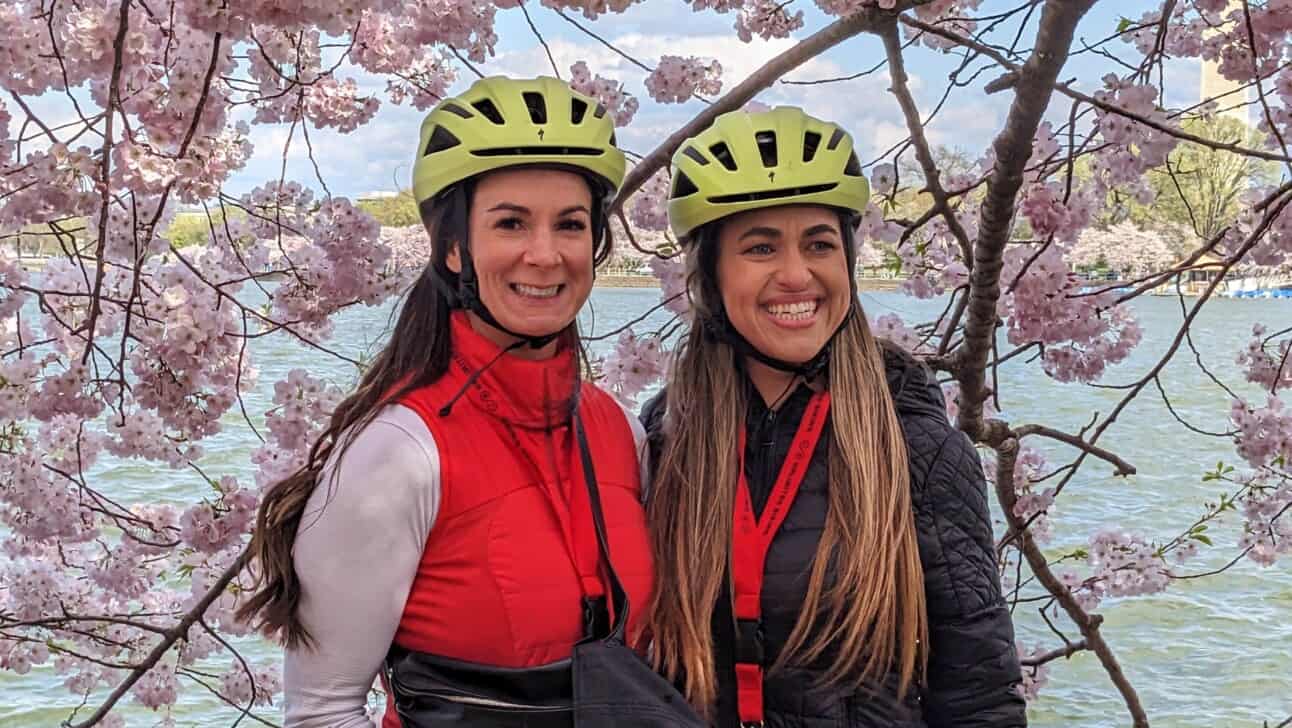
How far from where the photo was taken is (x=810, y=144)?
239cm

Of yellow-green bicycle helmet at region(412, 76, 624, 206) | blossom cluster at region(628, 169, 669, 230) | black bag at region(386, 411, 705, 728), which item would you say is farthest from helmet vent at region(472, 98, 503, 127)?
blossom cluster at region(628, 169, 669, 230)

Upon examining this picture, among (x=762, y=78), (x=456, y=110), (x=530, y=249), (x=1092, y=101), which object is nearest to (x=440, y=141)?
(x=456, y=110)

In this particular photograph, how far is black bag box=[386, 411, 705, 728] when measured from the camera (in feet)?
6.08

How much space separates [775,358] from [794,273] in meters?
0.16

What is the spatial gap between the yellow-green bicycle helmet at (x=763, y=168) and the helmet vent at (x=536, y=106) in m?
0.32

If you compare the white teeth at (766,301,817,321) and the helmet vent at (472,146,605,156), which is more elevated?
the helmet vent at (472,146,605,156)

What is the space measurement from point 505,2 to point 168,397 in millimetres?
1590

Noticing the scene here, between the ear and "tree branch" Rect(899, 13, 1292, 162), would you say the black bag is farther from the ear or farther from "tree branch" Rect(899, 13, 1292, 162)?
"tree branch" Rect(899, 13, 1292, 162)

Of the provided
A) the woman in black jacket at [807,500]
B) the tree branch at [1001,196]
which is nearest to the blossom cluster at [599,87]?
the tree branch at [1001,196]

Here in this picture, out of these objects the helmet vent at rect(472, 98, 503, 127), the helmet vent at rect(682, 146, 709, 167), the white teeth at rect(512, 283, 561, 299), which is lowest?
the white teeth at rect(512, 283, 561, 299)

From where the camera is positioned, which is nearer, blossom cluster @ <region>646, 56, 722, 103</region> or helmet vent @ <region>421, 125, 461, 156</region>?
helmet vent @ <region>421, 125, 461, 156</region>

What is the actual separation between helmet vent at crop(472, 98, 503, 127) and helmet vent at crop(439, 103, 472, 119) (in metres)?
0.02

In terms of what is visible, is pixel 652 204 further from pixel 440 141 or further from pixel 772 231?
pixel 440 141

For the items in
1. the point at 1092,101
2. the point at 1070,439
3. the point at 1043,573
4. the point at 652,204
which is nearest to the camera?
the point at 1092,101
